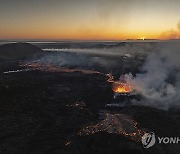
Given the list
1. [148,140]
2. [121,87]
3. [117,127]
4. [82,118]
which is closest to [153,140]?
[148,140]

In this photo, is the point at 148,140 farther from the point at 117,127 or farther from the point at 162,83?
the point at 162,83

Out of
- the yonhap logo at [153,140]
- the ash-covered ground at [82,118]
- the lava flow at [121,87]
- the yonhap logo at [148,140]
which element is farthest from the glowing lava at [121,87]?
the yonhap logo at [153,140]

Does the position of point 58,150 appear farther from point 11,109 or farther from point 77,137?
point 11,109

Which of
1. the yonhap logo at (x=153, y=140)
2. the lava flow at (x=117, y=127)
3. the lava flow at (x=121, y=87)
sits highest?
the lava flow at (x=117, y=127)

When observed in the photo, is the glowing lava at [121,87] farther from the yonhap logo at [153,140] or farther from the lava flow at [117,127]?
the yonhap logo at [153,140]

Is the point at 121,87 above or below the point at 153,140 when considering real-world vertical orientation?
below

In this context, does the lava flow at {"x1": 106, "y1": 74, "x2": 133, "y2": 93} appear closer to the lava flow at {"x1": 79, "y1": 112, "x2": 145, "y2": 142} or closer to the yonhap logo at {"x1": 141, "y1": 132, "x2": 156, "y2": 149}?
the lava flow at {"x1": 79, "y1": 112, "x2": 145, "y2": 142}

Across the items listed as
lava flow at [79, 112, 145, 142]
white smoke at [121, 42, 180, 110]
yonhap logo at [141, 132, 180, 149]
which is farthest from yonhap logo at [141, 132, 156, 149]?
white smoke at [121, 42, 180, 110]
